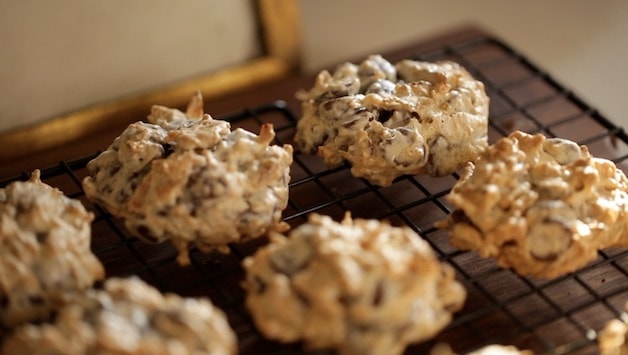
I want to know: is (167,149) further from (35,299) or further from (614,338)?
(614,338)

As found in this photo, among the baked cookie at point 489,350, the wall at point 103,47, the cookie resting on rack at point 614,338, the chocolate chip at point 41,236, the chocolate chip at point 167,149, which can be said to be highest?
the chocolate chip at point 167,149

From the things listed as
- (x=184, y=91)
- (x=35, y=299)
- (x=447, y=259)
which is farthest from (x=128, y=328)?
(x=184, y=91)

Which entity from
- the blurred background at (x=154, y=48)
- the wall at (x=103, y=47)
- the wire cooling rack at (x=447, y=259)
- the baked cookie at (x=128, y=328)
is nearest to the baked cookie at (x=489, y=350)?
the wire cooling rack at (x=447, y=259)

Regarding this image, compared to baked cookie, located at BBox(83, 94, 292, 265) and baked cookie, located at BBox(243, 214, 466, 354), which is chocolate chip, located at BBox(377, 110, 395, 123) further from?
baked cookie, located at BBox(243, 214, 466, 354)

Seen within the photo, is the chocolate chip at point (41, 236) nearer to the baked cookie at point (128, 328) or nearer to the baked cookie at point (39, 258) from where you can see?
the baked cookie at point (39, 258)

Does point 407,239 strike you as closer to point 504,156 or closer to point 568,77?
point 504,156

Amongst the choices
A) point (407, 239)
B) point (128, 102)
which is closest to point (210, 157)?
point (407, 239)
